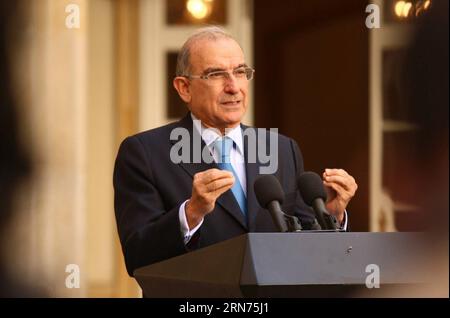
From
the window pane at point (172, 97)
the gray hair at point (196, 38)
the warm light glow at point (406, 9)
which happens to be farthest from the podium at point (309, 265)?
the window pane at point (172, 97)

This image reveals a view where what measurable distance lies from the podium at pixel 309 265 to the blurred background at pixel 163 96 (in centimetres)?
473

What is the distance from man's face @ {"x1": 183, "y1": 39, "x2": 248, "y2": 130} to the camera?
3.51 m

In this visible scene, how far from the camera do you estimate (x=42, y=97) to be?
7910 millimetres

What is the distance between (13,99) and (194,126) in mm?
4086

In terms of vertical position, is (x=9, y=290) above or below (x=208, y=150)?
below

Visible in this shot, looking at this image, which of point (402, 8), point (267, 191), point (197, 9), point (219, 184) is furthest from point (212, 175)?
point (197, 9)

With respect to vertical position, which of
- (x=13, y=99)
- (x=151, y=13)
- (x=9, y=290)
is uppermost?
(x=151, y=13)

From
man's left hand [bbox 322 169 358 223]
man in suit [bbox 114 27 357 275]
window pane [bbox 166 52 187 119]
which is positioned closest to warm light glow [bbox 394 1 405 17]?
window pane [bbox 166 52 187 119]

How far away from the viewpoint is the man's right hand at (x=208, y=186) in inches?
118

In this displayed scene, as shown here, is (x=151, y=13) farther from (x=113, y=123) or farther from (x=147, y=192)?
(x=147, y=192)
